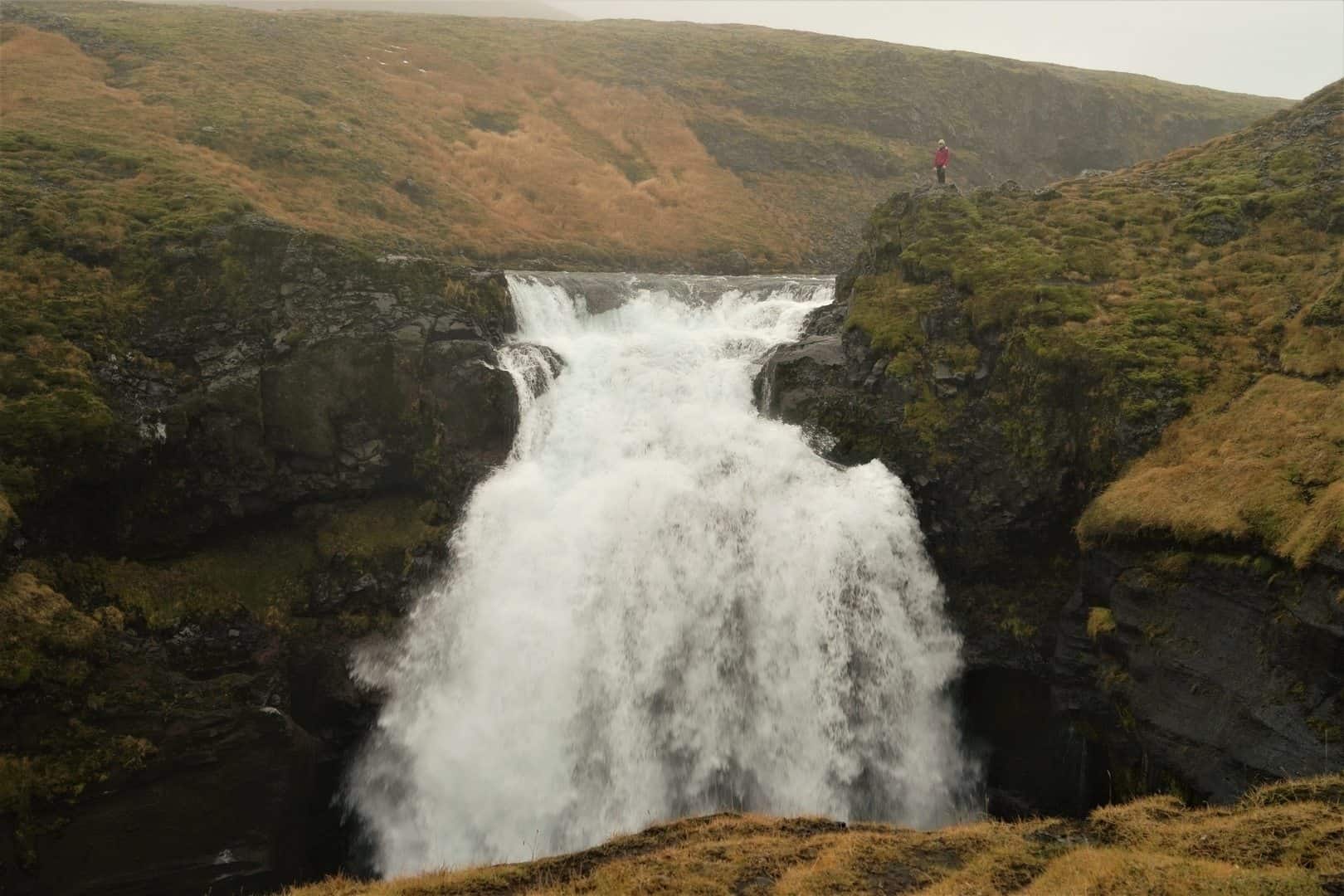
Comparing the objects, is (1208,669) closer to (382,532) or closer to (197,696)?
(382,532)

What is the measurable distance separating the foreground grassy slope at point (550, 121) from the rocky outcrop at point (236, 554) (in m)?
6.17

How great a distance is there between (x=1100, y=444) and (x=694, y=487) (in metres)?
10.1

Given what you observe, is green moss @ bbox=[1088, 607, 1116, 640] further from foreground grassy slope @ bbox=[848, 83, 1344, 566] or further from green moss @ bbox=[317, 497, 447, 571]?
green moss @ bbox=[317, 497, 447, 571]

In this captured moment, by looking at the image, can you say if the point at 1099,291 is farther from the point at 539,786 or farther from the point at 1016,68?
the point at 1016,68

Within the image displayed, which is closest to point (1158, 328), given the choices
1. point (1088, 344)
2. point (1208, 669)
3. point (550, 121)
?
point (1088, 344)

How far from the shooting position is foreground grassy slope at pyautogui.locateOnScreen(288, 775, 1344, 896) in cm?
902

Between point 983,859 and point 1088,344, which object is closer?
point 983,859

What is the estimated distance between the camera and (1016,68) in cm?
6969

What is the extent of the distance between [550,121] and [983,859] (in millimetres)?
54254

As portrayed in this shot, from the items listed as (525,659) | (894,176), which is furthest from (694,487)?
(894,176)

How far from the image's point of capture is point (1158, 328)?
20922mm

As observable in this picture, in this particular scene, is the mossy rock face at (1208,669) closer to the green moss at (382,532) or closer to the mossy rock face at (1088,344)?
the mossy rock face at (1088,344)

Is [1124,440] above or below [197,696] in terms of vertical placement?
above

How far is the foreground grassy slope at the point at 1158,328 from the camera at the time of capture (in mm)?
16375
